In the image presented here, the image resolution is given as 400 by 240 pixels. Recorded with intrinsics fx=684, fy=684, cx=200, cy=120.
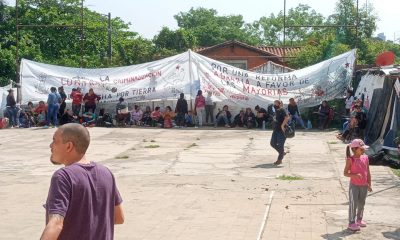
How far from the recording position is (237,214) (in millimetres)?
10258

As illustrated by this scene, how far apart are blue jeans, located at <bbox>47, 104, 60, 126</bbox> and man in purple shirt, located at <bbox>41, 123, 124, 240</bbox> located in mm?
21028

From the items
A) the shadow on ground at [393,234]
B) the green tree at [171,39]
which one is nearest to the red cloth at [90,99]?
the shadow on ground at [393,234]

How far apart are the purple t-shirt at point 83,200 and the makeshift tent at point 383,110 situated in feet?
44.6

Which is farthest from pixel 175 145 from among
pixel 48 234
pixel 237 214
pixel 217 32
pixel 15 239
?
pixel 217 32

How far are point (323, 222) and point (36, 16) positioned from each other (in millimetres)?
39763

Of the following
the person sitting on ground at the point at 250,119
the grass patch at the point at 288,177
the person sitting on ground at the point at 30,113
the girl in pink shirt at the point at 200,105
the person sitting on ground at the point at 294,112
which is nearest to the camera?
the grass patch at the point at 288,177

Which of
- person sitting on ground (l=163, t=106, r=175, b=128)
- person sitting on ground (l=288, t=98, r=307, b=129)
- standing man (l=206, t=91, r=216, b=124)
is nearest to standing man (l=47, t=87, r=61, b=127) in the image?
person sitting on ground (l=163, t=106, r=175, b=128)

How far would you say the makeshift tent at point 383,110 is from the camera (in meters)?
17.6

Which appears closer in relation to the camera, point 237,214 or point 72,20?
point 237,214

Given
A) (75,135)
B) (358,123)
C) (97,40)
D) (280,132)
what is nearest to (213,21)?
(97,40)

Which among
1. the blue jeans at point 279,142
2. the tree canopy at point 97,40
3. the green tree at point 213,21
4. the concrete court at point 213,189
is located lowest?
the concrete court at point 213,189

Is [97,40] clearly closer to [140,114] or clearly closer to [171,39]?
[171,39]

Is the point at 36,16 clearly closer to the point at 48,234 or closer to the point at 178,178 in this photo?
the point at 178,178

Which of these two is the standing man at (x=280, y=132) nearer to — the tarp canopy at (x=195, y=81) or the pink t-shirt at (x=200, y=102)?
the pink t-shirt at (x=200, y=102)
